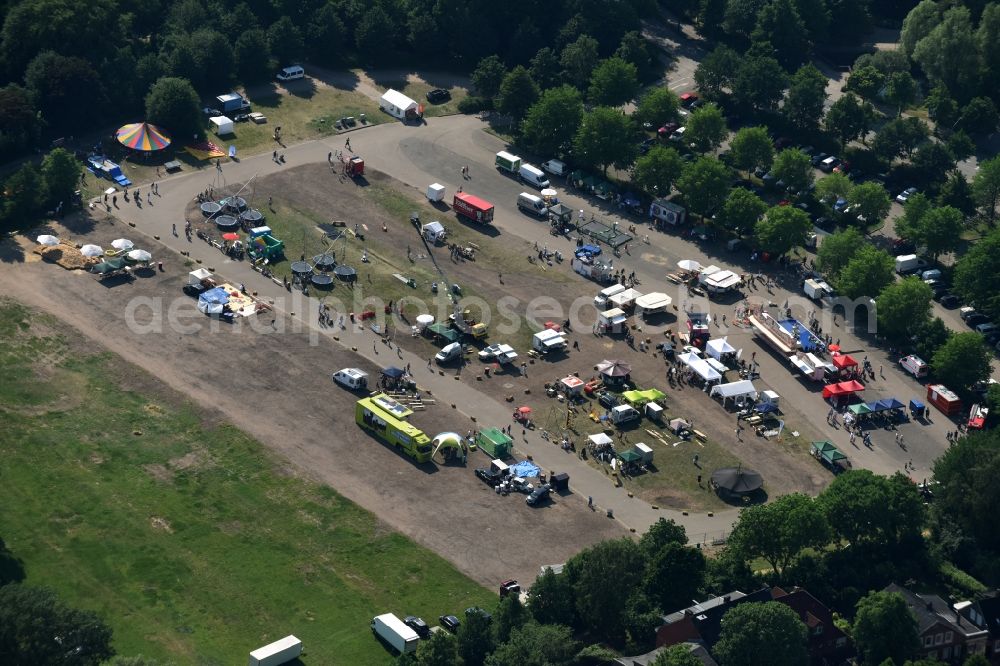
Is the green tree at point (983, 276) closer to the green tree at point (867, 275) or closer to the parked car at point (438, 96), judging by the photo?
the green tree at point (867, 275)

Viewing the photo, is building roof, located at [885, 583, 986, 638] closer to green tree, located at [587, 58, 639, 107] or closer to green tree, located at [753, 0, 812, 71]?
green tree, located at [587, 58, 639, 107]

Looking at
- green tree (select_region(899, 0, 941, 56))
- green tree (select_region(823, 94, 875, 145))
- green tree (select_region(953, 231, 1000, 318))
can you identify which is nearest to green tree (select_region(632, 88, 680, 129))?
green tree (select_region(823, 94, 875, 145))

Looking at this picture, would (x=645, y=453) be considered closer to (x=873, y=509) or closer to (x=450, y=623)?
(x=873, y=509)

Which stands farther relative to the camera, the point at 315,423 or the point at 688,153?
the point at 688,153

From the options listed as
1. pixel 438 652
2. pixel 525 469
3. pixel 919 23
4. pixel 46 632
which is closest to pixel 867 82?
pixel 919 23

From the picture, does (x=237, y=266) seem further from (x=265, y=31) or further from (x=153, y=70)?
(x=265, y=31)

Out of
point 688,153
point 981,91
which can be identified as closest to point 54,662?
point 688,153
